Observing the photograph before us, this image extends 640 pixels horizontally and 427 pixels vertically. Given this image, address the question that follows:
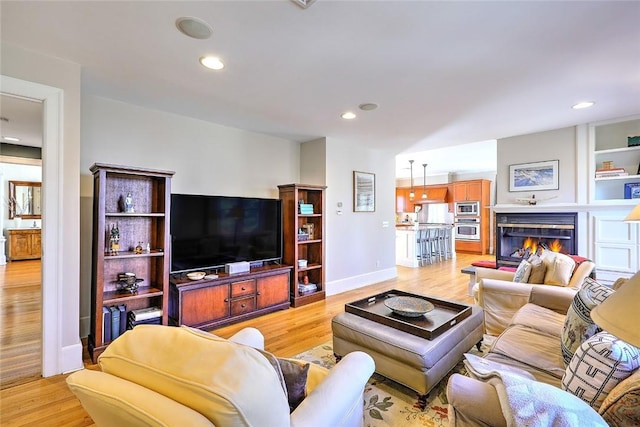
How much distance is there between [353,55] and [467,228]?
870 cm

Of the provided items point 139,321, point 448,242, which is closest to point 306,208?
point 139,321

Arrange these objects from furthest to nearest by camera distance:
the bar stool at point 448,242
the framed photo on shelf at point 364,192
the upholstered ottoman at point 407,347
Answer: the bar stool at point 448,242 < the framed photo on shelf at point 364,192 < the upholstered ottoman at point 407,347

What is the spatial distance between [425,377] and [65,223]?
2.96 metres

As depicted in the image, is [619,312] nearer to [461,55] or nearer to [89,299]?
[461,55]

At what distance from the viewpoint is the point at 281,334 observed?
3.18 metres

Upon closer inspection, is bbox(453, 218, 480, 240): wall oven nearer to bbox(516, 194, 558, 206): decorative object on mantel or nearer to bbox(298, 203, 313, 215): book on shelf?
bbox(516, 194, 558, 206): decorative object on mantel

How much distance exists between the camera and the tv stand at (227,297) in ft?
10.3

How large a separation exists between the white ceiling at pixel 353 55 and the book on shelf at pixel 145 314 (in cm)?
221

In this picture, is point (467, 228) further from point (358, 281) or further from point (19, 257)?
point (19, 257)

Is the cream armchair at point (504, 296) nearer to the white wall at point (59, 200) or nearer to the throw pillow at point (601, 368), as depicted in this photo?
the throw pillow at point (601, 368)

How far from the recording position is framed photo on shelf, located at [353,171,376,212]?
5070mm

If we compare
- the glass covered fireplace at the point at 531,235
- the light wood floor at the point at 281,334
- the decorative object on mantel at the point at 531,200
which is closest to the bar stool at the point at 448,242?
the light wood floor at the point at 281,334

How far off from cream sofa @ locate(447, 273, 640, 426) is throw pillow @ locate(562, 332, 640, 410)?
0.8 inches

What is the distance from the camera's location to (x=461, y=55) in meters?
2.25
